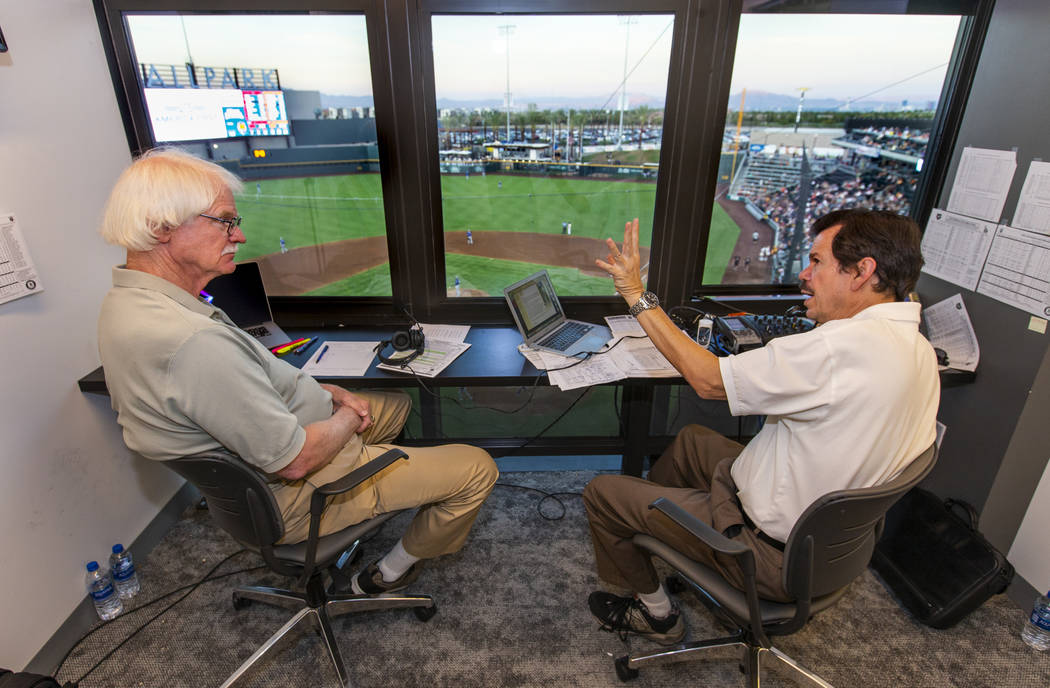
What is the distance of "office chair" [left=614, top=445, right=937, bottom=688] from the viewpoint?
3.40 ft

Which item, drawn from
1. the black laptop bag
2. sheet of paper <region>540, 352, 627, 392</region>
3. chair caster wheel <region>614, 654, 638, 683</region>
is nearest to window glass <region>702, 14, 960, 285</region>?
sheet of paper <region>540, 352, 627, 392</region>

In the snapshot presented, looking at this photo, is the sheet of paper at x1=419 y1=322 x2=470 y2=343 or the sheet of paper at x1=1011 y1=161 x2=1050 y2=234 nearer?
the sheet of paper at x1=1011 y1=161 x2=1050 y2=234

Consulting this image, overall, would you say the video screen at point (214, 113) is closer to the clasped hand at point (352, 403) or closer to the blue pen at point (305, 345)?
the blue pen at point (305, 345)

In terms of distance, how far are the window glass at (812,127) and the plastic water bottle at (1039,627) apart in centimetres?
142

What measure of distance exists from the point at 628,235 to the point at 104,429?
75.7 inches

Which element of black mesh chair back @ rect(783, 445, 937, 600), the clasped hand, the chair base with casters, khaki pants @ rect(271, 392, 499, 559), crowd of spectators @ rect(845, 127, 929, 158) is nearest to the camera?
black mesh chair back @ rect(783, 445, 937, 600)

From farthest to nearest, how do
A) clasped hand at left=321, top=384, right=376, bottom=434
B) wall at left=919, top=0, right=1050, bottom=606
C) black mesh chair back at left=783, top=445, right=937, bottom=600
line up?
wall at left=919, top=0, right=1050, bottom=606 → clasped hand at left=321, top=384, right=376, bottom=434 → black mesh chair back at left=783, top=445, right=937, bottom=600

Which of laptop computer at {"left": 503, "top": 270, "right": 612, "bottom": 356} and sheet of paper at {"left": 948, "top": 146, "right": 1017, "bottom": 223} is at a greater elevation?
sheet of paper at {"left": 948, "top": 146, "right": 1017, "bottom": 223}

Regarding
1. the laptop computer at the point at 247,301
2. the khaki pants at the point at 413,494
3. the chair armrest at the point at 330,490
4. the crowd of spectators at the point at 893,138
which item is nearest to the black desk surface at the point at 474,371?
the laptop computer at the point at 247,301

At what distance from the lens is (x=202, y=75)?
6.74 ft

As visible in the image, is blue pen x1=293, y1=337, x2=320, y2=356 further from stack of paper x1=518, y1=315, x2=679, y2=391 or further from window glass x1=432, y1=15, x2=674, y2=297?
stack of paper x1=518, y1=315, x2=679, y2=391

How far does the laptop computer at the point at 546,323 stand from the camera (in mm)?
1971

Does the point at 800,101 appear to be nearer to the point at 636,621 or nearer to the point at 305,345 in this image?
the point at 636,621

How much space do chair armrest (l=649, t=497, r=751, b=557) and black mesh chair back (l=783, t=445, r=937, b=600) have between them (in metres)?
0.12
